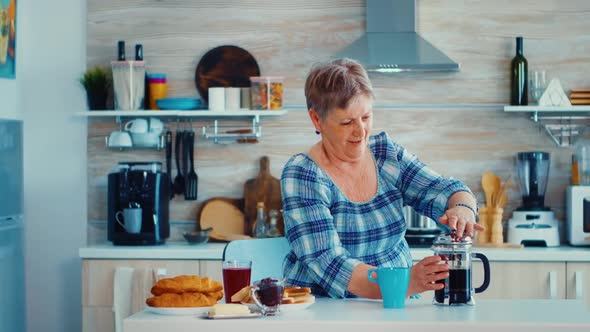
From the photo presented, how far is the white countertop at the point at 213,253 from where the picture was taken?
14.4 feet

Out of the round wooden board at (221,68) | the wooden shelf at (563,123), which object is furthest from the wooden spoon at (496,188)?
the round wooden board at (221,68)

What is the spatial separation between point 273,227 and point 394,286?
2.51 meters

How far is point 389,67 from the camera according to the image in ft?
15.4

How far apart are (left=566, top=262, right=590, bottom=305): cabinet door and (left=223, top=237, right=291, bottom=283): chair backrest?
6.32 feet

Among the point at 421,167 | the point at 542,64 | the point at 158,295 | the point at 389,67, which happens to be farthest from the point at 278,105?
the point at 158,295

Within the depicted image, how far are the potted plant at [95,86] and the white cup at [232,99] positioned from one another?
2.09ft

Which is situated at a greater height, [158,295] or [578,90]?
[578,90]

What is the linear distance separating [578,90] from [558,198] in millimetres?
549

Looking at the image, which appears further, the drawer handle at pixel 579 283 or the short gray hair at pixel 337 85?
the drawer handle at pixel 579 283

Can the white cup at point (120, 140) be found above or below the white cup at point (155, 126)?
below

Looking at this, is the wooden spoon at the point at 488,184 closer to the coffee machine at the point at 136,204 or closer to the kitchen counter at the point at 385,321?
the coffee machine at the point at 136,204

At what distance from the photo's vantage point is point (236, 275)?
8.27 feet

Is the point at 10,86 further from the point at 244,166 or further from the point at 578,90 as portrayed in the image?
the point at 578,90

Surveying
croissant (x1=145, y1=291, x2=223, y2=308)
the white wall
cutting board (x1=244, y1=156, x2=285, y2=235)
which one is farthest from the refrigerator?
croissant (x1=145, y1=291, x2=223, y2=308)
